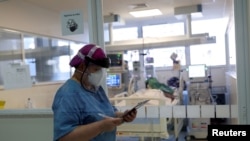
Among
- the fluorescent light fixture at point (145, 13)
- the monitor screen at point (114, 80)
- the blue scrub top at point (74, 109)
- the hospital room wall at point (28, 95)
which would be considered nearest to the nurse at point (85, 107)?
the blue scrub top at point (74, 109)

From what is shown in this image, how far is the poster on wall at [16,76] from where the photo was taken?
2.57 meters

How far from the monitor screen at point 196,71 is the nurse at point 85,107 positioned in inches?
49.9

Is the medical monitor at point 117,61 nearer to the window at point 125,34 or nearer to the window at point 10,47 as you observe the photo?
the window at point 125,34

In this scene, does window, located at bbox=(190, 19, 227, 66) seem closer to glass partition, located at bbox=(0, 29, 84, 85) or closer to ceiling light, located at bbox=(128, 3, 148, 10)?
ceiling light, located at bbox=(128, 3, 148, 10)

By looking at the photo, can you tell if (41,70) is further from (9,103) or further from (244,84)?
(244,84)

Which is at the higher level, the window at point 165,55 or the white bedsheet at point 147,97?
the window at point 165,55

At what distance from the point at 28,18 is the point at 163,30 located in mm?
1850

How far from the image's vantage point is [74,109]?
4.65ft

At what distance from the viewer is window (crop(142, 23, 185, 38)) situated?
311cm

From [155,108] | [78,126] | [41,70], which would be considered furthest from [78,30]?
[41,70]

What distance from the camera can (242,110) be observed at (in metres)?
1.89

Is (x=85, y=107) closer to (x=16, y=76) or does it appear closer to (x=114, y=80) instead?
(x=16, y=76)

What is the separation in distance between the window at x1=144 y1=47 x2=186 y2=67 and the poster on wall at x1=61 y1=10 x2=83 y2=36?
940mm

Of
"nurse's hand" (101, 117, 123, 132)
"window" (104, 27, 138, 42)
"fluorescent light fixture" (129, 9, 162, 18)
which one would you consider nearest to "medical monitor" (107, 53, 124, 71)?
"window" (104, 27, 138, 42)
